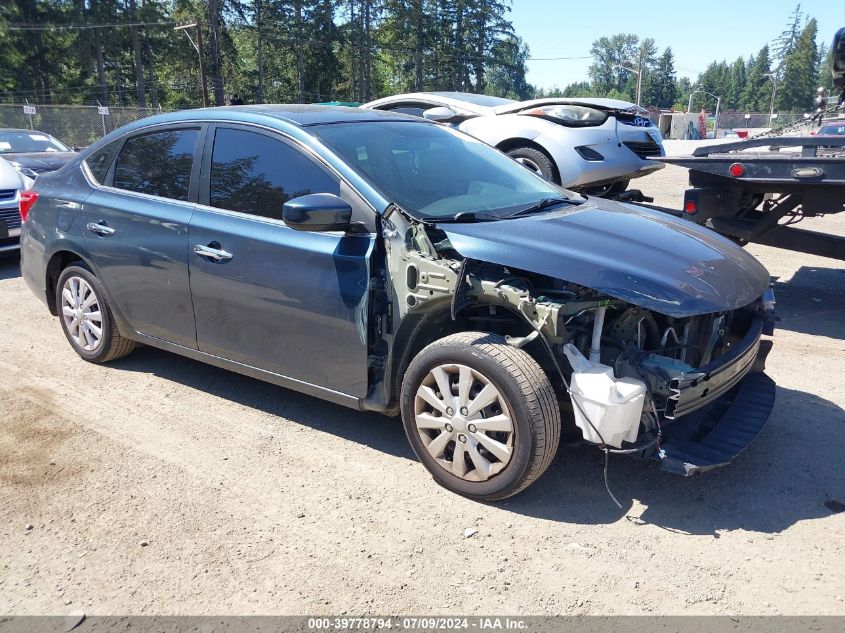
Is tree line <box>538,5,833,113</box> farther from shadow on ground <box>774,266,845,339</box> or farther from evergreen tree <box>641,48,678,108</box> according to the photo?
shadow on ground <box>774,266,845,339</box>

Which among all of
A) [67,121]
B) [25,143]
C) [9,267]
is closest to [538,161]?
[9,267]

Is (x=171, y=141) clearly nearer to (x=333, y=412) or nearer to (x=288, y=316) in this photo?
(x=288, y=316)

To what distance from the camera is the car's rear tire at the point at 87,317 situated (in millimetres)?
4801

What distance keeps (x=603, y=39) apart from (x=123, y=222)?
155322 millimetres

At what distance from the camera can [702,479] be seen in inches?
136

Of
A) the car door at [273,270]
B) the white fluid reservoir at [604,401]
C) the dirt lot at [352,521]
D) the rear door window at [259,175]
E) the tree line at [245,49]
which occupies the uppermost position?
the tree line at [245,49]

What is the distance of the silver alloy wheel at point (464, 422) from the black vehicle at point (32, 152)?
8856 mm

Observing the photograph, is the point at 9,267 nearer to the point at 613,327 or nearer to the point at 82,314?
the point at 82,314

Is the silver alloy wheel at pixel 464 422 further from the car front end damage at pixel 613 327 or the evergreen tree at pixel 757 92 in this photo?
the evergreen tree at pixel 757 92

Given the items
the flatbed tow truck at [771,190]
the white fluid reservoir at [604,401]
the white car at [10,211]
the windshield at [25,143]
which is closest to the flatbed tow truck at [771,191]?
the flatbed tow truck at [771,190]

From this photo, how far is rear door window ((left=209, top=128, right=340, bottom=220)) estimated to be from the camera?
370 cm

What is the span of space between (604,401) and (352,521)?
1.25m

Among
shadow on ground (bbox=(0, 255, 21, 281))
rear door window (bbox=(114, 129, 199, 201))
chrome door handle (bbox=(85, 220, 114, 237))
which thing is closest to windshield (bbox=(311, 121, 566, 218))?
rear door window (bbox=(114, 129, 199, 201))

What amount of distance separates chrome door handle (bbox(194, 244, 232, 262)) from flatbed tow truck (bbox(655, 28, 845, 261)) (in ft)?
13.8
